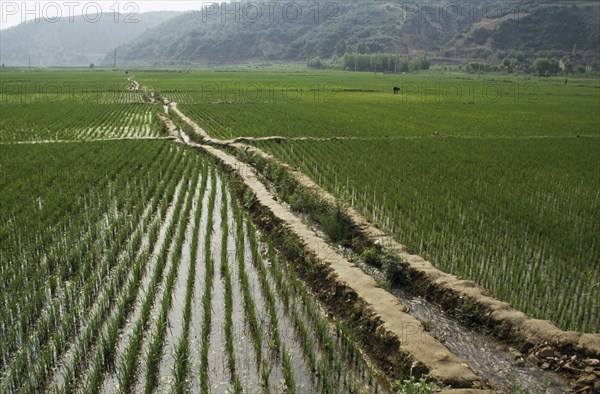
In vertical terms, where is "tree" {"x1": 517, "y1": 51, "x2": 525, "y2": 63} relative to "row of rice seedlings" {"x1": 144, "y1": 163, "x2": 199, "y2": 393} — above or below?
above

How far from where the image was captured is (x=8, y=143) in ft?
55.4

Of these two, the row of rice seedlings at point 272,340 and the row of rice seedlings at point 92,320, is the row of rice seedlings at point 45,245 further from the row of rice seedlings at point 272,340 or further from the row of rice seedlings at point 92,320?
the row of rice seedlings at point 272,340

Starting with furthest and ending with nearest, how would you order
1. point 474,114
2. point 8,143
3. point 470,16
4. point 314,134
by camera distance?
1. point 470,16
2. point 474,114
3. point 314,134
4. point 8,143

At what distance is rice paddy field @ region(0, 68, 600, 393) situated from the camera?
4.72 meters

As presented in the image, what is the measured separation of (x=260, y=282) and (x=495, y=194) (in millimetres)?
6243

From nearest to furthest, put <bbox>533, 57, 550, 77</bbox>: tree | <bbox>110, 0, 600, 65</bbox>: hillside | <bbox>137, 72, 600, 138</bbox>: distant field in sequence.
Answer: <bbox>137, 72, 600, 138</bbox>: distant field, <bbox>533, 57, 550, 77</bbox>: tree, <bbox>110, 0, 600, 65</bbox>: hillside

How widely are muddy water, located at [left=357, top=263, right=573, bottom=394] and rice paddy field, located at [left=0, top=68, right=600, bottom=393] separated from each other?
910mm

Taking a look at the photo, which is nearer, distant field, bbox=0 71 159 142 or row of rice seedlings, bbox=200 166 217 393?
row of rice seedlings, bbox=200 166 217 393

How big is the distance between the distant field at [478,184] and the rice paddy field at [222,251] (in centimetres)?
5

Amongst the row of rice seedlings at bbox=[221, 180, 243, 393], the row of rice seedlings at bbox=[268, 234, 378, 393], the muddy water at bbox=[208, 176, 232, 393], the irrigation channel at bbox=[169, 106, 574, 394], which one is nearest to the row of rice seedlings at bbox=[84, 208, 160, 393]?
the muddy water at bbox=[208, 176, 232, 393]

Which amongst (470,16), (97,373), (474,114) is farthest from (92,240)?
(470,16)

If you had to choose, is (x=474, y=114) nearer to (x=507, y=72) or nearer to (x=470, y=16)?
(x=507, y=72)

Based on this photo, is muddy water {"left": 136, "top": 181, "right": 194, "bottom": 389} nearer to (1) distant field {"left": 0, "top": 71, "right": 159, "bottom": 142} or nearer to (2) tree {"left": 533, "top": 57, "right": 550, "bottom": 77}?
(1) distant field {"left": 0, "top": 71, "right": 159, "bottom": 142}

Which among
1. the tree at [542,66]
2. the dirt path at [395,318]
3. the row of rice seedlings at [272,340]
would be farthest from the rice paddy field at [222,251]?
the tree at [542,66]
